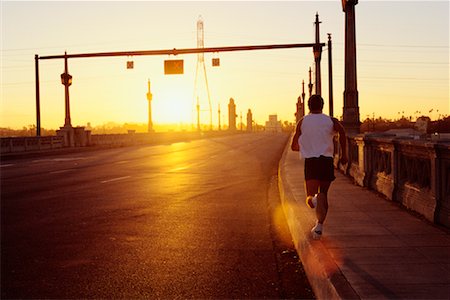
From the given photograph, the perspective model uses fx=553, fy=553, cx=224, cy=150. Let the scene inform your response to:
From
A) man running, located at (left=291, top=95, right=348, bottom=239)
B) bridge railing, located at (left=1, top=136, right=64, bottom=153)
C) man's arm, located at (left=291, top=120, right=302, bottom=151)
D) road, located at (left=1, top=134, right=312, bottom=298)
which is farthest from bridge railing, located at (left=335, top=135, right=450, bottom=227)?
bridge railing, located at (left=1, top=136, right=64, bottom=153)

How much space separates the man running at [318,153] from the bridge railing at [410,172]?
1.69 meters

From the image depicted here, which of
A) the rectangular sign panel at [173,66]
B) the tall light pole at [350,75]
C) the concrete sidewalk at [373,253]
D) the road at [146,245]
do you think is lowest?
the road at [146,245]

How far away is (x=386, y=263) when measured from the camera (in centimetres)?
577

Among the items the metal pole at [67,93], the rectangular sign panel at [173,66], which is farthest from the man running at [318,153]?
the metal pole at [67,93]

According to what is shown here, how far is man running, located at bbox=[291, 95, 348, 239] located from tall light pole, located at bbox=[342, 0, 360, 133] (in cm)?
1204

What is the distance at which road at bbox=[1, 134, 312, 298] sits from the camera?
5801 mm

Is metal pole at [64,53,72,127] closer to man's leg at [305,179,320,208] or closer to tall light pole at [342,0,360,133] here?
tall light pole at [342,0,360,133]

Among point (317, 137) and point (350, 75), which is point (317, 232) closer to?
point (317, 137)

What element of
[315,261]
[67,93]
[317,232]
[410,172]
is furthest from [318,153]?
[67,93]

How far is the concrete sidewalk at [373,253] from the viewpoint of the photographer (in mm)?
4883

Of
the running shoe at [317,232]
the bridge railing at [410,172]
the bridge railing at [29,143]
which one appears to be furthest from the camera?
the bridge railing at [29,143]

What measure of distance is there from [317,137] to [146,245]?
2.92 meters

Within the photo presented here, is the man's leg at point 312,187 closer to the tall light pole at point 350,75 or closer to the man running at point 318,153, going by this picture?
the man running at point 318,153

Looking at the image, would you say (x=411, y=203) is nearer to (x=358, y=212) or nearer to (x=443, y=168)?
(x=358, y=212)
